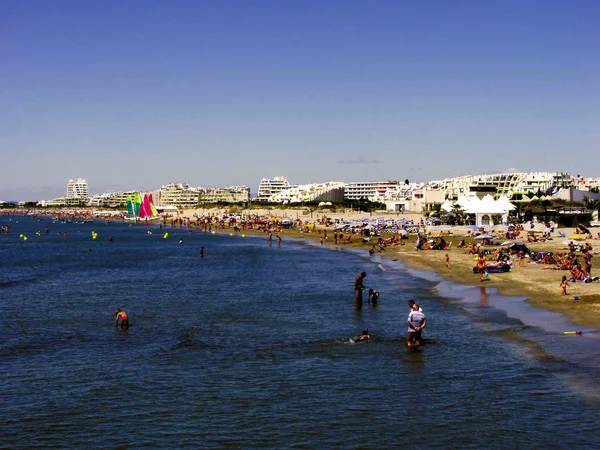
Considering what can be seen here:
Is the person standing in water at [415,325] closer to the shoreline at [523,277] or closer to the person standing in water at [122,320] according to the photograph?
the shoreline at [523,277]

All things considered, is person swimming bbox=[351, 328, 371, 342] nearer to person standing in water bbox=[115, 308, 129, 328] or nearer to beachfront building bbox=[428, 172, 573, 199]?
person standing in water bbox=[115, 308, 129, 328]

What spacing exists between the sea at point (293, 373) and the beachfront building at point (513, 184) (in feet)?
334

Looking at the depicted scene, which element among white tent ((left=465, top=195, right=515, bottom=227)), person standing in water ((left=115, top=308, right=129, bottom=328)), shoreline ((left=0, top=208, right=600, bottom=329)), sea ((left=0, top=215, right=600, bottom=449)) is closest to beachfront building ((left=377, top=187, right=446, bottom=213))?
white tent ((left=465, top=195, right=515, bottom=227))

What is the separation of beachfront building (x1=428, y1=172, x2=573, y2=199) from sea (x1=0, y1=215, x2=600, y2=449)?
10179 centimetres

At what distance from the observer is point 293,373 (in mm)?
17391

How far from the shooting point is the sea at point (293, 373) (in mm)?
13164

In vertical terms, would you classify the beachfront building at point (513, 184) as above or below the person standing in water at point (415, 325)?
above

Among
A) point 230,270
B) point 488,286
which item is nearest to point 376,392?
point 488,286

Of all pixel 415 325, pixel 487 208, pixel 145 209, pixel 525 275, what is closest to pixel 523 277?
pixel 525 275

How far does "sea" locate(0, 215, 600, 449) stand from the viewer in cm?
1316

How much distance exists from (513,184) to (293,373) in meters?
132

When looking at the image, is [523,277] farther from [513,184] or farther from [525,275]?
[513,184]

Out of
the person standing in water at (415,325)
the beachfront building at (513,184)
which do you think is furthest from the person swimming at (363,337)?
the beachfront building at (513,184)

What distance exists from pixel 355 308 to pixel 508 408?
1370cm
